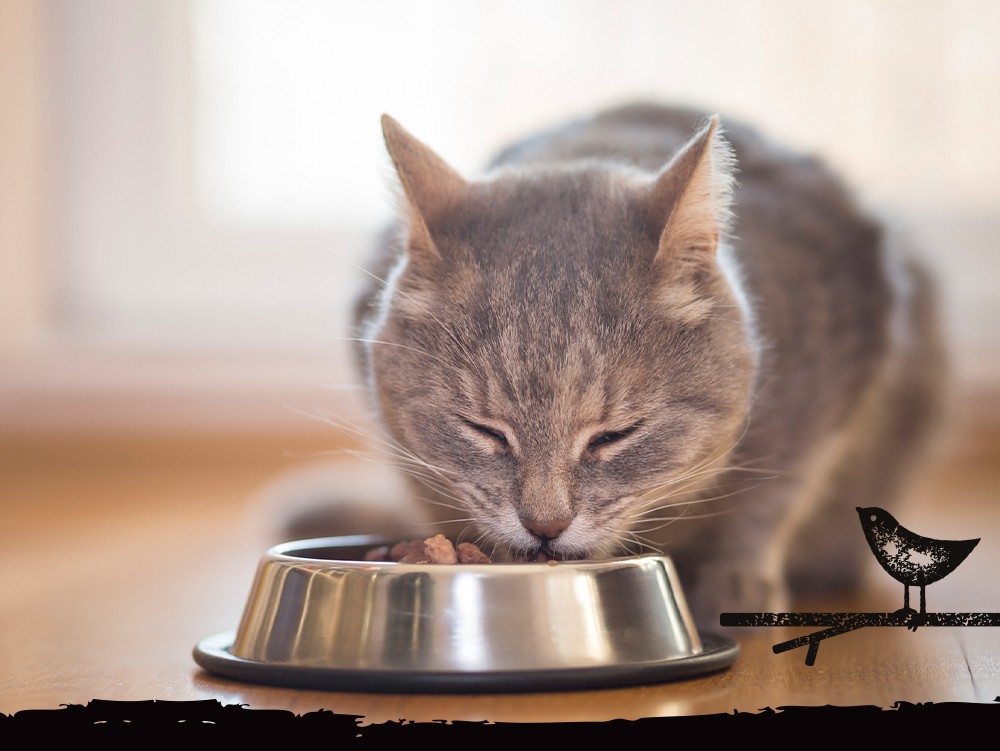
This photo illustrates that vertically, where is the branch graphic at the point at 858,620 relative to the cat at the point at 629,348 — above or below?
below

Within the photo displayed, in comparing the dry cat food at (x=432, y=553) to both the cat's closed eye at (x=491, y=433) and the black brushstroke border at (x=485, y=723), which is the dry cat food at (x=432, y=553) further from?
the black brushstroke border at (x=485, y=723)

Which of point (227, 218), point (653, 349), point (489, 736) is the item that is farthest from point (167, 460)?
point (489, 736)

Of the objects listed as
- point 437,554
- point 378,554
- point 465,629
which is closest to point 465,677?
point 465,629

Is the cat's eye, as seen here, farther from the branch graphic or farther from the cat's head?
the branch graphic

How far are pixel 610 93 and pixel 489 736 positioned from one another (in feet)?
9.44

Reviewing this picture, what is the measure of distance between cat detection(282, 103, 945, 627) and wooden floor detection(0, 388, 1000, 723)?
0.19 metres

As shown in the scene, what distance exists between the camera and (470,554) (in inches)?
51.2

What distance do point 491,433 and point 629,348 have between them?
178mm

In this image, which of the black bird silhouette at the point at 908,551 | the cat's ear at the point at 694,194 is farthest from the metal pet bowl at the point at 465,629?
the cat's ear at the point at 694,194

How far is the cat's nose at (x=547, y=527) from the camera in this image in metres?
1.27

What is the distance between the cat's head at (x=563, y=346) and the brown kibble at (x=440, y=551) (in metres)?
0.07

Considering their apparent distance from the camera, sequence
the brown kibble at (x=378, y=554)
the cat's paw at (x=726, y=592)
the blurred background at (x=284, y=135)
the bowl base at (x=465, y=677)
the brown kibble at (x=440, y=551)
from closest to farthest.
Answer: the bowl base at (x=465, y=677), the brown kibble at (x=440, y=551), the brown kibble at (x=378, y=554), the cat's paw at (x=726, y=592), the blurred background at (x=284, y=135)

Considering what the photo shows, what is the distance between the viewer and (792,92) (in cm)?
364

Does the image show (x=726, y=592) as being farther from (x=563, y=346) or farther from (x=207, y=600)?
(x=207, y=600)
